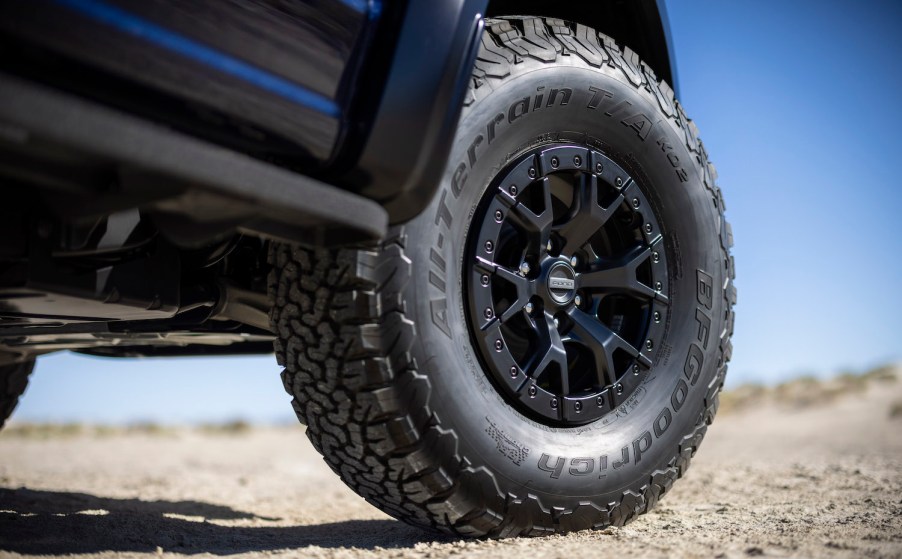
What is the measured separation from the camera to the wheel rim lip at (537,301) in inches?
81.0

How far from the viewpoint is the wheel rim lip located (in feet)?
6.75

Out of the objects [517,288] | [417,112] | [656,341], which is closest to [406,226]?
[417,112]

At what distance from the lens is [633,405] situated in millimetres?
2379

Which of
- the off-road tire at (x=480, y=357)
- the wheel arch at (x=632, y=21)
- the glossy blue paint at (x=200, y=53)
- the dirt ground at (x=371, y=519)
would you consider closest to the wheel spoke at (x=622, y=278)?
the off-road tire at (x=480, y=357)

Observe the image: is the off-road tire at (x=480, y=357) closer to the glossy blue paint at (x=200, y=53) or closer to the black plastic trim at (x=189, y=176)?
the black plastic trim at (x=189, y=176)

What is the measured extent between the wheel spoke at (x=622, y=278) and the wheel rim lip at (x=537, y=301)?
0.04 metres

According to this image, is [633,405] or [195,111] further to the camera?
[633,405]

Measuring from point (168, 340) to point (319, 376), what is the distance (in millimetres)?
1125

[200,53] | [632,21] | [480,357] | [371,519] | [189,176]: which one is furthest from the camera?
[371,519]

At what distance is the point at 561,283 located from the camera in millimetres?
2221

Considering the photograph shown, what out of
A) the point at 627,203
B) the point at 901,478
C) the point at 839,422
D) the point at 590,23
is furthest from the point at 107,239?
the point at 839,422

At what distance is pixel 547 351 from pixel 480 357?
210 millimetres

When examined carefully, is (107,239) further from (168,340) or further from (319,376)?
(168,340)

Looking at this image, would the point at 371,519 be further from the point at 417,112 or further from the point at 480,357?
the point at 417,112
